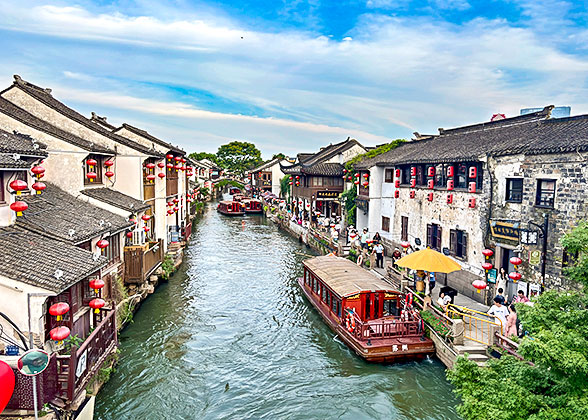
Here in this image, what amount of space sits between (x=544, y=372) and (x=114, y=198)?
57.6ft

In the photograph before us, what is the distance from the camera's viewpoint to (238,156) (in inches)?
4033

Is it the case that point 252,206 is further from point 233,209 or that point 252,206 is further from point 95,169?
point 95,169

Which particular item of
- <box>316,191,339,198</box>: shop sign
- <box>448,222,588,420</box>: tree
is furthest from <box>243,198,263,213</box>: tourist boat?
<box>448,222,588,420</box>: tree

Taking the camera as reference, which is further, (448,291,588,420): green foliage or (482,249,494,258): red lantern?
(482,249,494,258): red lantern

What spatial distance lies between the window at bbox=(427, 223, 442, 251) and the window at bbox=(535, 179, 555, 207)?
656cm

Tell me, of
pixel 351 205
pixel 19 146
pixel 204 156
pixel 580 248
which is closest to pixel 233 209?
pixel 351 205

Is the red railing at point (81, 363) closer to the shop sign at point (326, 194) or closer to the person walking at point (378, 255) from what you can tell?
the person walking at point (378, 255)

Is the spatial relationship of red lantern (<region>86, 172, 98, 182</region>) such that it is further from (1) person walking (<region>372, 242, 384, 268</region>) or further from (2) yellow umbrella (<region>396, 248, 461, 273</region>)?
(1) person walking (<region>372, 242, 384, 268</region>)

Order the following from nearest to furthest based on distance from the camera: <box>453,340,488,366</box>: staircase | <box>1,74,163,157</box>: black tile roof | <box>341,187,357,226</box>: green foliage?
1. <box>453,340,488,366</box>: staircase
2. <box>1,74,163,157</box>: black tile roof
3. <box>341,187,357,226</box>: green foliage

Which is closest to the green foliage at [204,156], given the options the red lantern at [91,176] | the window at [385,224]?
the window at [385,224]

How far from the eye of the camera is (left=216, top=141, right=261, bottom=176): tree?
101875 millimetres


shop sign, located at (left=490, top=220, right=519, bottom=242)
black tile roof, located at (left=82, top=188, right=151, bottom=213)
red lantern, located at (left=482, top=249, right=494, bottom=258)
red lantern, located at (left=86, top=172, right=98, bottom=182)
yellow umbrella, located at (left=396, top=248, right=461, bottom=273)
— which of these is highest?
red lantern, located at (left=86, top=172, right=98, bottom=182)

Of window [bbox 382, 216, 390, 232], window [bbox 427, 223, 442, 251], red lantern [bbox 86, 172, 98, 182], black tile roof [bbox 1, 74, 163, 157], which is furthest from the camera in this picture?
window [bbox 382, 216, 390, 232]

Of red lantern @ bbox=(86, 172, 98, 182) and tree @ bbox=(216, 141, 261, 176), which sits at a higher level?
tree @ bbox=(216, 141, 261, 176)
